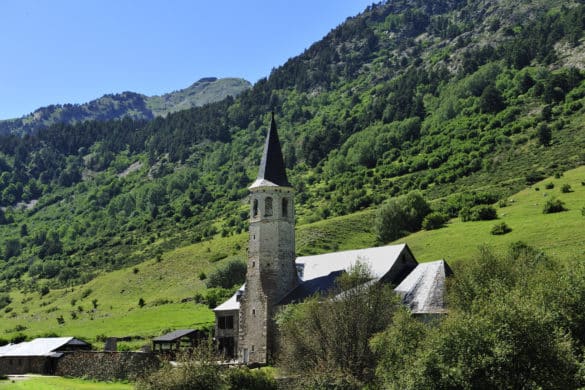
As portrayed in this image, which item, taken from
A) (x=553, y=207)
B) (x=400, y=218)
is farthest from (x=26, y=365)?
(x=553, y=207)

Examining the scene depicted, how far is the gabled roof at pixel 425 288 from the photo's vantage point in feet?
161

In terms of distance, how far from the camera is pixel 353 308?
45750mm

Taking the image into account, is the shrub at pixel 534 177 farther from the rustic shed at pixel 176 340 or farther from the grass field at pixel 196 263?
the rustic shed at pixel 176 340

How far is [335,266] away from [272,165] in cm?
1136

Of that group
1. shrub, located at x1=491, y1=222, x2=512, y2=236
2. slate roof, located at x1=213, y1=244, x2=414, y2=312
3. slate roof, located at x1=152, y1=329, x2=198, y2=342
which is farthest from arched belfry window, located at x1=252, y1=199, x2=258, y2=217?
shrub, located at x1=491, y1=222, x2=512, y2=236

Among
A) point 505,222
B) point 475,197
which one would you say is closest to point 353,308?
point 505,222

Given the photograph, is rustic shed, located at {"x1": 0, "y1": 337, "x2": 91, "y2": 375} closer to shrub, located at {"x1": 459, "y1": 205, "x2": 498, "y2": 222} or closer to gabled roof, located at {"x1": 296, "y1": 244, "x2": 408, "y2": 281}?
gabled roof, located at {"x1": 296, "y1": 244, "x2": 408, "y2": 281}

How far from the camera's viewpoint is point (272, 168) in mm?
64062

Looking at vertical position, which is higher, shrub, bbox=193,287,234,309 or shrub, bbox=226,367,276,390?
shrub, bbox=226,367,276,390

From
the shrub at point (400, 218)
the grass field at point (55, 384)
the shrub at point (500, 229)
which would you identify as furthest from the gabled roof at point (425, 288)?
the shrub at point (400, 218)

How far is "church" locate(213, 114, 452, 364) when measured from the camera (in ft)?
192

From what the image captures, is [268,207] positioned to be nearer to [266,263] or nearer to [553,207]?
[266,263]

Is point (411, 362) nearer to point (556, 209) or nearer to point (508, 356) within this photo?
point (508, 356)

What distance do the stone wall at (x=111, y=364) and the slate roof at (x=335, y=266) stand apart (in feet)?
43.5
